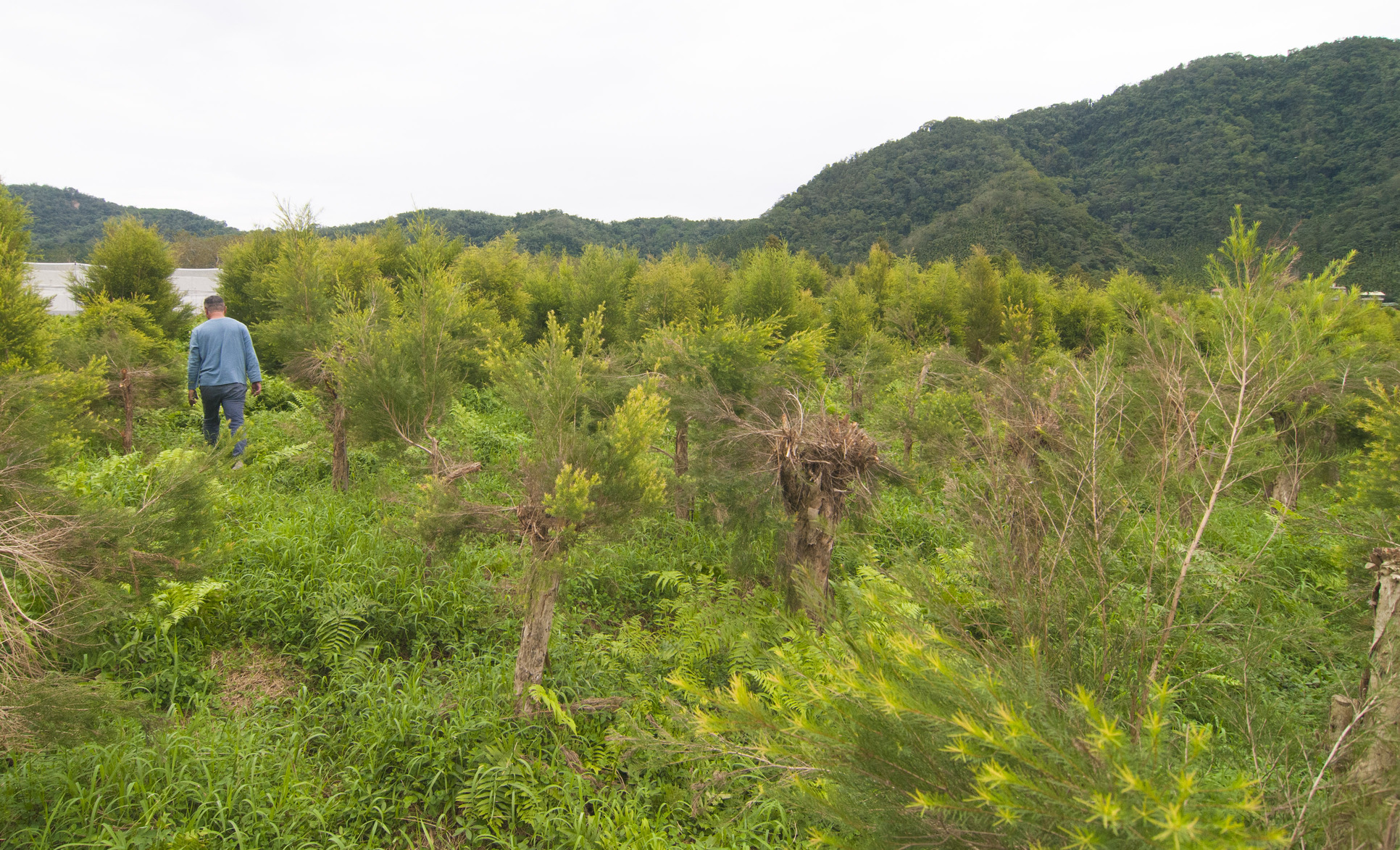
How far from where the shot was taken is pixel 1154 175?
39.3 m

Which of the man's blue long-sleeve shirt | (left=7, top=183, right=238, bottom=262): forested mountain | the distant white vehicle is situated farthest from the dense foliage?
(left=7, top=183, right=238, bottom=262): forested mountain

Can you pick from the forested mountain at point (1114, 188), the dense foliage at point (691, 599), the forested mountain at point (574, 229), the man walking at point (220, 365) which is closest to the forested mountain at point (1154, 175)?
the forested mountain at point (1114, 188)

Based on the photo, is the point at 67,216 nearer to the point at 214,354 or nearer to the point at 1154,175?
the point at 214,354

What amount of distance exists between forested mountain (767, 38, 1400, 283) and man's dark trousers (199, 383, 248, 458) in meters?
29.9

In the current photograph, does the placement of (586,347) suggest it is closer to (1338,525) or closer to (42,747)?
(42,747)

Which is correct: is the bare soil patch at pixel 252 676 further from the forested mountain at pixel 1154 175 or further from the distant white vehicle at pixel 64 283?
the forested mountain at pixel 1154 175

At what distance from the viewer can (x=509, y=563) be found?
5301 mm

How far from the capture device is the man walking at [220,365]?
6.19 metres

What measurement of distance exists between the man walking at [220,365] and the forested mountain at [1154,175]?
2982 centimetres

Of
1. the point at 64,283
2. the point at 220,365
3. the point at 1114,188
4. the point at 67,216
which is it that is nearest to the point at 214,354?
the point at 220,365

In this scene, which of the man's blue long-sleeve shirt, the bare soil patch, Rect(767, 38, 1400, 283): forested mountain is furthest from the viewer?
Rect(767, 38, 1400, 283): forested mountain

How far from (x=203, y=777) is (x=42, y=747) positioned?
35.7 inches

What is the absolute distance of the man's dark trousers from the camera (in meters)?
6.27

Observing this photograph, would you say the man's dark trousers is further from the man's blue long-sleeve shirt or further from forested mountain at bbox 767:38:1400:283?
forested mountain at bbox 767:38:1400:283
